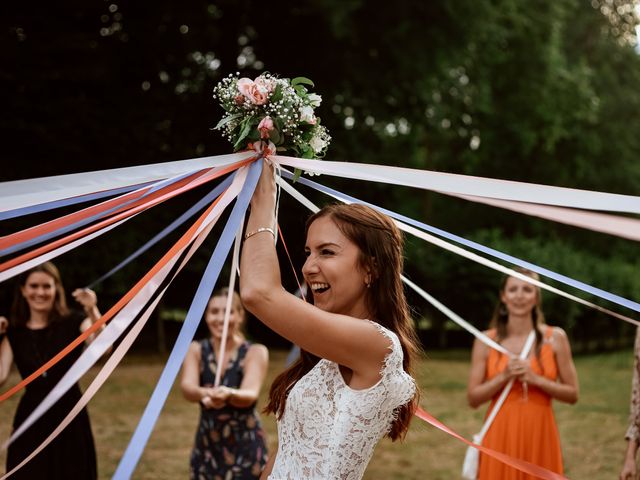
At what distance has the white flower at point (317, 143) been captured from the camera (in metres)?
2.70

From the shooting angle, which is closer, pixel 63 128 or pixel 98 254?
pixel 63 128

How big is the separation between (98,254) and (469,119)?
10.6m

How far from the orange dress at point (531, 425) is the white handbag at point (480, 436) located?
5 cm

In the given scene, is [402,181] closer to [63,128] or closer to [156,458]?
[156,458]

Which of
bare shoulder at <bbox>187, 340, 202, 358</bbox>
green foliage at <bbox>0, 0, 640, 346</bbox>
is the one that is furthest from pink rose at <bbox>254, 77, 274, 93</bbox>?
green foliage at <bbox>0, 0, 640, 346</bbox>

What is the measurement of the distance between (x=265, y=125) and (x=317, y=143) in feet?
0.89

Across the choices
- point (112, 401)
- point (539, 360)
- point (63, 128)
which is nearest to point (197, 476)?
point (539, 360)

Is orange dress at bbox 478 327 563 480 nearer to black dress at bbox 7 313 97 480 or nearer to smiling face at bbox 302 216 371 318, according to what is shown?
black dress at bbox 7 313 97 480

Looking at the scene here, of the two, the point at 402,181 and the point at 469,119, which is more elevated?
the point at 469,119

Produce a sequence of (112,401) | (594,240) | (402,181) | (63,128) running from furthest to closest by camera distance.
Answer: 1. (594,240)
2. (63,128)
3. (112,401)
4. (402,181)

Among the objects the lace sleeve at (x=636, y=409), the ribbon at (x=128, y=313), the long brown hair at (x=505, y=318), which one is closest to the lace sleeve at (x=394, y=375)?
the ribbon at (x=128, y=313)

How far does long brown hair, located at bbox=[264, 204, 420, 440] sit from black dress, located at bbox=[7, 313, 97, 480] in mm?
2526

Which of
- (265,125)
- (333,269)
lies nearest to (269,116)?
(265,125)

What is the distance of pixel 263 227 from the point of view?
2168mm
